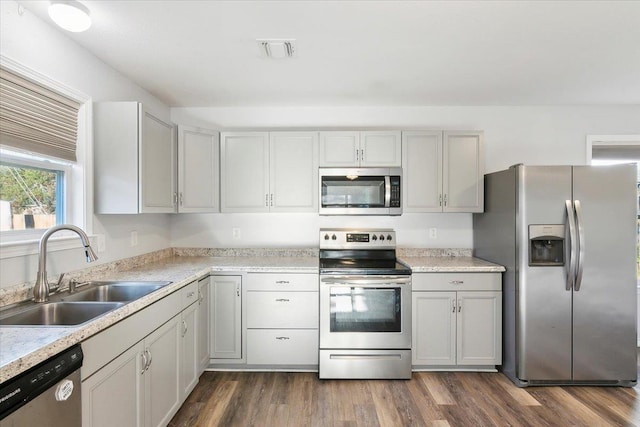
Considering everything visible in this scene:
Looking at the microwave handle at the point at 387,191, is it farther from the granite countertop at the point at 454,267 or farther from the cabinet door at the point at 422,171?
the granite countertop at the point at 454,267

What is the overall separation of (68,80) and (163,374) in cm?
189

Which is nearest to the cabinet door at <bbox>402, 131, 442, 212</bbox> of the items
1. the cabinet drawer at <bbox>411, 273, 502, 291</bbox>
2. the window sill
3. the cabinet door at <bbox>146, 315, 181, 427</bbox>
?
the cabinet drawer at <bbox>411, 273, 502, 291</bbox>

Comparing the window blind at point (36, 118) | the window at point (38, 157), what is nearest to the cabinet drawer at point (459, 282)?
the window at point (38, 157)

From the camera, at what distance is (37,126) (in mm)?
1840

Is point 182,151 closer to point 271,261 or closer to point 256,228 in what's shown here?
point 256,228

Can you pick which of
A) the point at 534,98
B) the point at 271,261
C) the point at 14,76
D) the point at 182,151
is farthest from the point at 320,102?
the point at 14,76

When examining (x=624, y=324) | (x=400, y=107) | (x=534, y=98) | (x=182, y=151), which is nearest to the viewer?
(x=624, y=324)

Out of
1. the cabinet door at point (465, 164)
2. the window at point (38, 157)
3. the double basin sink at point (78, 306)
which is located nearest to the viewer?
the double basin sink at point (78, 306)

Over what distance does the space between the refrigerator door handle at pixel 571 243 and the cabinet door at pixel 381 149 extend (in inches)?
53.6

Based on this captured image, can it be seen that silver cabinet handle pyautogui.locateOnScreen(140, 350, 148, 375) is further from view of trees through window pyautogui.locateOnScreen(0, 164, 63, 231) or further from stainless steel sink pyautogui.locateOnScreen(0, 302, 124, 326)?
view of trees through window pyautogui.locateOnScreen(0, 164, 63, 231)

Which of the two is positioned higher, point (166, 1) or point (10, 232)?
point (166, 1)

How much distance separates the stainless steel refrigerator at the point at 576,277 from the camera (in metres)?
2.56

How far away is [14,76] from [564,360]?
13.2 ft

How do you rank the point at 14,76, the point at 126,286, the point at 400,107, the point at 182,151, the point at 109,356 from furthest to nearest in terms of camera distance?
the point at 400,107 < the point at 182,151 < the point at 126,286 < the point at 14,76 < the point at 109,356
